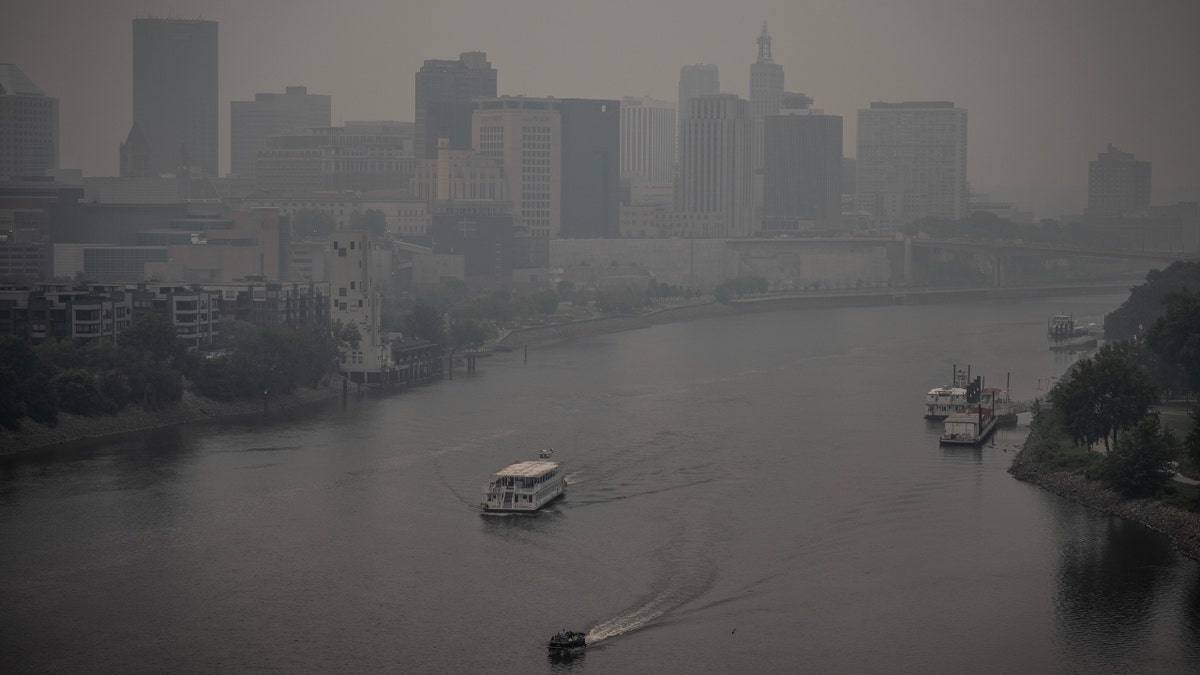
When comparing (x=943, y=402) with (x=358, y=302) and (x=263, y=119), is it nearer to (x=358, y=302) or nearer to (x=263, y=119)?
(x=358, y=302)

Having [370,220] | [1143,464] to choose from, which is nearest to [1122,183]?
[370,220]

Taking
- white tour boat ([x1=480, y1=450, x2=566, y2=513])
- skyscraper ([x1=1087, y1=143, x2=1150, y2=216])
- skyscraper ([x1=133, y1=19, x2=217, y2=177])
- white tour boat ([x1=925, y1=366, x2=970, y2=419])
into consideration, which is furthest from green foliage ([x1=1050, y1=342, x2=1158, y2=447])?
skyscraper ([x1=1087, y1=143, x2=1150, y2=216])

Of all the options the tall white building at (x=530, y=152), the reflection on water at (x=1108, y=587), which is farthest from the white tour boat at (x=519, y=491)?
the tall white building at (x=530, y=152)

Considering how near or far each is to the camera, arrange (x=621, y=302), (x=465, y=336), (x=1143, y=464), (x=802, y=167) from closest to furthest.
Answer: (x=1143, y=464)
(x=465, y=336)
(x=621, y=302)
(x=802, y=167)

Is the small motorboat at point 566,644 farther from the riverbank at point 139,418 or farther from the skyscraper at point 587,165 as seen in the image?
the skyscraper at point 587,165

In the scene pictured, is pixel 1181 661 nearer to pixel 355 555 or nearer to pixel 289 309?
pixel 355 555

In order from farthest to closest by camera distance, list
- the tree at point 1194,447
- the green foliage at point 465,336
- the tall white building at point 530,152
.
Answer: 1. the tall white building at point 530,152
2. the green foliage at point 465,336
3. the tree at point 1194,447
